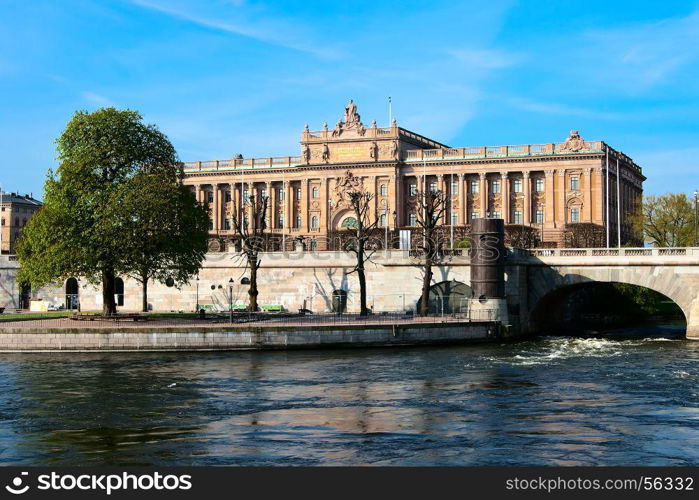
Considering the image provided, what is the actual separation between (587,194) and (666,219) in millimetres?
13653

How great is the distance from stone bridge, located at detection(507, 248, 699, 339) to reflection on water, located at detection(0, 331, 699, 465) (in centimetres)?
1310

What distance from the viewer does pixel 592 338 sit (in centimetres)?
7519

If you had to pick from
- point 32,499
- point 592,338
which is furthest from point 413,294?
point 32,499

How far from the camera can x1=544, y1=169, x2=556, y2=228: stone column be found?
5221 inches

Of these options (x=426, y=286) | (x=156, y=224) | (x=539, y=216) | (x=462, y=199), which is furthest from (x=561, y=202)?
(x=156, y=224)

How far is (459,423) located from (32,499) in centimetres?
1887

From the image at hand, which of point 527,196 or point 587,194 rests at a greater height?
point 527,196

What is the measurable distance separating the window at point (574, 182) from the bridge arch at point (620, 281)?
52.1m

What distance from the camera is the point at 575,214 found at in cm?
13212

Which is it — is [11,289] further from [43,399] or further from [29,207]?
[29,207]

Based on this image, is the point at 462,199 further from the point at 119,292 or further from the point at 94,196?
the point at 94,196

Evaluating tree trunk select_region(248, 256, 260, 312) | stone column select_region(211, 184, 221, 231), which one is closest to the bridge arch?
tree trunk select_region(248, 256, 260, 312)

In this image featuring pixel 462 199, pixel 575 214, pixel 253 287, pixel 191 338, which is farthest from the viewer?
pixel 462 199

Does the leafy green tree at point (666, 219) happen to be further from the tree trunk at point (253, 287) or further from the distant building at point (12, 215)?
the distant building at point (12, 215)
